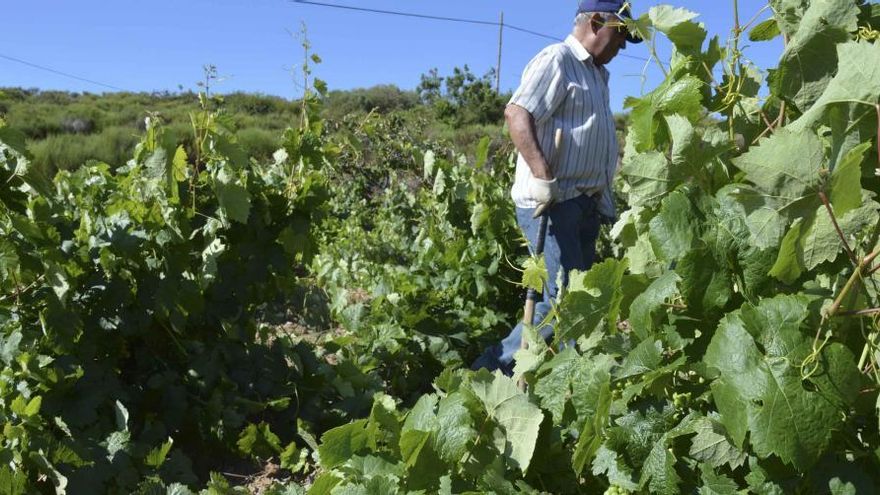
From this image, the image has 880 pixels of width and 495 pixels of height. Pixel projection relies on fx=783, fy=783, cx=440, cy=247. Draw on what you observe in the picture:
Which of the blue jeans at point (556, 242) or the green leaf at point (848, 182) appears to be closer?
the green leaf at point (848, 182)

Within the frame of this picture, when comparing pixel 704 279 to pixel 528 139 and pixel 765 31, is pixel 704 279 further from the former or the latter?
pixel 528 139

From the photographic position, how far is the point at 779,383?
3.26ft

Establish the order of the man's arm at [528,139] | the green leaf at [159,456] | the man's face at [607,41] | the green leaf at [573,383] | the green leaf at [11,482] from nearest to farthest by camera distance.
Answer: the green leaf at [573,383], the green leaf at [11,482], the green leaf at [159,456], the man's arm at [528,139], the man's face at [607,41]

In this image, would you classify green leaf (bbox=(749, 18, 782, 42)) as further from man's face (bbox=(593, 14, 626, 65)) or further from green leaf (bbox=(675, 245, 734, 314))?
man's face (bbox=(593, 14, 626, 65))

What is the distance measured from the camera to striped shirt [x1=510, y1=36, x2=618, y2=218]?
11.0 ft

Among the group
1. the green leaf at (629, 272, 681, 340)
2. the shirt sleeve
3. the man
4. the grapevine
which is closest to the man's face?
the man

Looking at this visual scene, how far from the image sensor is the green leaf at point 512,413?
1300 mm

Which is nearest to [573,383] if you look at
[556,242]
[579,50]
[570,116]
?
[556,242]

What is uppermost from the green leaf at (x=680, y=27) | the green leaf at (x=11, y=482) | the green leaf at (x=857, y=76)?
the green leaf at (x=680, y=27)

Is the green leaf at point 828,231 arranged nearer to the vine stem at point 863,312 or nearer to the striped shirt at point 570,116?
the vine stem at point 863,312

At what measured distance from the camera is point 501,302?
457 centimetres

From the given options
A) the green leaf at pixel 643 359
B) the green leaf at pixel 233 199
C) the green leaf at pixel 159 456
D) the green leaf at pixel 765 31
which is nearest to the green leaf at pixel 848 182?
the green leaf at pixel 643 359

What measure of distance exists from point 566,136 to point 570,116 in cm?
10

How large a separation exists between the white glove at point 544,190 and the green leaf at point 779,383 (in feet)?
7.58
